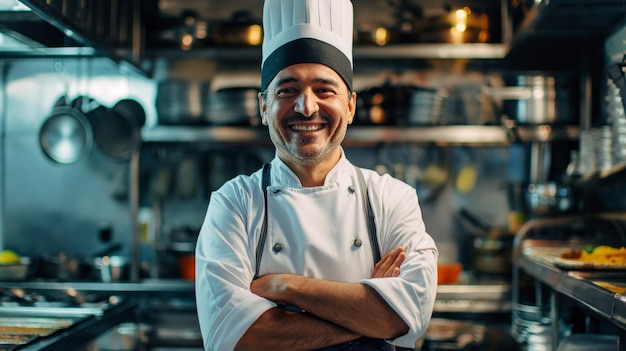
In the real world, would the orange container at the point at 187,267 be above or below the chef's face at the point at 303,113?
below

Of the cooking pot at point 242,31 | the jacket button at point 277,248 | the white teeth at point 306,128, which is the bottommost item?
the jacket button at point 277,248

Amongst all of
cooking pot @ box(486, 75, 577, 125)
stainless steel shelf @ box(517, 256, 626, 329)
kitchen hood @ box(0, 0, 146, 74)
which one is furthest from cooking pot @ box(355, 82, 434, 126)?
kitchen hood @ box(0, 0, 146, 74)

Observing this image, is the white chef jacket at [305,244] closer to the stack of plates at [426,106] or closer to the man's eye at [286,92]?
the man's eye at [286,92]

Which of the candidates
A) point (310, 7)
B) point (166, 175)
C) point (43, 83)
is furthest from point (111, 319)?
point (43, 83)

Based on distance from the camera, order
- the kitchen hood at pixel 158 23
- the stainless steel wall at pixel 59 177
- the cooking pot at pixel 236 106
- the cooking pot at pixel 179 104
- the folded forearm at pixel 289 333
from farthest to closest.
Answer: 1. the stainless steel wall at pixel 59 177
2. the cooking pot at pixel 179 104
3. the cooking pot at pixel 236 106
4. the kitchen hood at pixel 158 23
5. the folded forearm at pixel 289 333

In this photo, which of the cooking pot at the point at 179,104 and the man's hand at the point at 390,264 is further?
the cooking pot at the point at 179,104

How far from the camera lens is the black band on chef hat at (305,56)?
189 cm

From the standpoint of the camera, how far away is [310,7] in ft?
6.36

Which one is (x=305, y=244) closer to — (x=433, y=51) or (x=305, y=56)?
(x=305, y=56)

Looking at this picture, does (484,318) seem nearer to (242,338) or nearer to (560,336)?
(560,336)

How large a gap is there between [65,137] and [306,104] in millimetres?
2283

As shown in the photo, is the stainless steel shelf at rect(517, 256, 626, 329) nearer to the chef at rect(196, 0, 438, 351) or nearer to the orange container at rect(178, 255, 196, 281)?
the chef at rect(196, 0, 438, 351)

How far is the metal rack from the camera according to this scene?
1.91 metres

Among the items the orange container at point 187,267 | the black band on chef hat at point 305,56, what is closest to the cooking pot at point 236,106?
the orange container at point 187,267
